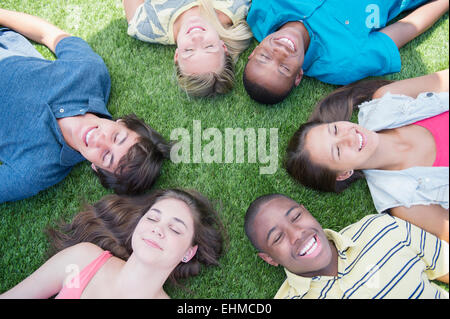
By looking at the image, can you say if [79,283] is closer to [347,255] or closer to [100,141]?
[100,141]

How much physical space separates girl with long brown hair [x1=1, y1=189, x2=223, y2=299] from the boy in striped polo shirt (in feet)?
1.42

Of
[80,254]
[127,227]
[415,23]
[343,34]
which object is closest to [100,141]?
[127,227]

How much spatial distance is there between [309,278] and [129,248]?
4.48 feet

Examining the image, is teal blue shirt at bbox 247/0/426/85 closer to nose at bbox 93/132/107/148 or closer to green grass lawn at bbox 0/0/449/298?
green grass lawn at bbox 0/0/449/298

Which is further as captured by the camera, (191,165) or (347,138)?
(191,165)

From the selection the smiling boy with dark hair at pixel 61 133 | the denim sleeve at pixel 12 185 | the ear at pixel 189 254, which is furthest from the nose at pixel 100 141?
the ear at pixel 189 254

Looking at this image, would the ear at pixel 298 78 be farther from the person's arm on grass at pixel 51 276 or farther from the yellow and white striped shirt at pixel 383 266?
the person's arm on grass at pixel 51 276

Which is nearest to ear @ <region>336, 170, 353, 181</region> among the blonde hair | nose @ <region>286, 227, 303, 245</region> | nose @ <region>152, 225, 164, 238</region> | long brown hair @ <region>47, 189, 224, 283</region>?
nose @ <region>286, 227, 303, 245</region>

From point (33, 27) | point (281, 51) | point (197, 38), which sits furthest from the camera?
point (33, 27)

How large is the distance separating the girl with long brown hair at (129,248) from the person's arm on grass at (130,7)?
1675 millimetres

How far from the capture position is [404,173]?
262 cm

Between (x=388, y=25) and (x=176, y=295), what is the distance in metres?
2.95

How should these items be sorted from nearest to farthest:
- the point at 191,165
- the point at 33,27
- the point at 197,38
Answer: the point at 197,38
the point at 191,165
the point at 33,27

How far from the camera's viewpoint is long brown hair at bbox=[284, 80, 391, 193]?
271 cm
